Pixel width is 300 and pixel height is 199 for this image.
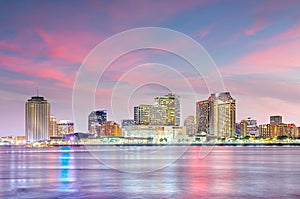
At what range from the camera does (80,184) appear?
4222 cm

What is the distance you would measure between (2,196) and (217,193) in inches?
555

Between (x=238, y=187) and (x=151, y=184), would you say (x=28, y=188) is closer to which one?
(x=151, y=184)

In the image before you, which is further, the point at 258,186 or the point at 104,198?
the point at 258,186

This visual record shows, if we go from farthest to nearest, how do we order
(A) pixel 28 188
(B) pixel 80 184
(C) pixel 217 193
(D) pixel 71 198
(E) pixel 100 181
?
1. (E) pixel 100 181
2. (B) pixel 80 184
3. (A) pixel 28 188
4. (C) pixel 217 193
5. (D) pixel 71 198

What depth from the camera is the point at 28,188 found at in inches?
1549

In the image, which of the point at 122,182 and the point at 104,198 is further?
the point at 122,182

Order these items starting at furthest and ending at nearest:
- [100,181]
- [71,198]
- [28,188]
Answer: [100,181] < [28,188] < [71,198]

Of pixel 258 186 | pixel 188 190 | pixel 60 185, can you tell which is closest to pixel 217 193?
pixel 188 190

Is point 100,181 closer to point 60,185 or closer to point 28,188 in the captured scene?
point 60,185

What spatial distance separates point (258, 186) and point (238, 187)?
2055 millimetres

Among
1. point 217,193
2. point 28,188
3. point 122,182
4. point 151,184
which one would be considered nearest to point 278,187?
point 217,193

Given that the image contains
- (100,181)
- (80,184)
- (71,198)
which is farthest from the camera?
(100,181)

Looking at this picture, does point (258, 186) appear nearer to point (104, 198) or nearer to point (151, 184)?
point (151, 184)

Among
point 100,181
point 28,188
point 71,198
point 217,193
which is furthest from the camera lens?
point 100,181
